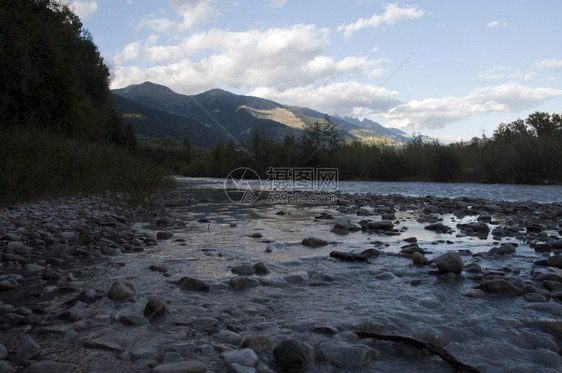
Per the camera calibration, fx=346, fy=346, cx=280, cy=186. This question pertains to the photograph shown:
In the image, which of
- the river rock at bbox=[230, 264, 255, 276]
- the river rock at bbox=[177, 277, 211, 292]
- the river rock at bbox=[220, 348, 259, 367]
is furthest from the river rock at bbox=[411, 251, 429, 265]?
the river rock at bbox=[220, 348, 259, 367]

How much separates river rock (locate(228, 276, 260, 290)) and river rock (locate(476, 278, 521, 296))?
2371 millimetres

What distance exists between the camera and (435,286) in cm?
372

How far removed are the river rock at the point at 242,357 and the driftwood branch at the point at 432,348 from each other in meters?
0.82

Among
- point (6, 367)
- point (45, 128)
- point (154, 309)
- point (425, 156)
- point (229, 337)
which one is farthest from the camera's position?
point (425, 156)

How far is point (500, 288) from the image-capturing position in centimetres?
347

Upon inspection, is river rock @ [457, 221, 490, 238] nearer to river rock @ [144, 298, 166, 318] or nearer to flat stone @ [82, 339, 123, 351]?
river rock @ [144, 298, 166, 318]

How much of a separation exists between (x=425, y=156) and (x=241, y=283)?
38.8 m

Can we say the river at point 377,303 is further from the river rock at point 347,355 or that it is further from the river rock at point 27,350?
the river rock at point 27,350

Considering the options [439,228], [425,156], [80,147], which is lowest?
[439,228]

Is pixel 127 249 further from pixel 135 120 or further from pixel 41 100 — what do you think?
pixel 135 120

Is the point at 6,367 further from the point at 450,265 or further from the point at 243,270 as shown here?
the point at 450,265

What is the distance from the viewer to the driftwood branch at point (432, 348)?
2.03 metres

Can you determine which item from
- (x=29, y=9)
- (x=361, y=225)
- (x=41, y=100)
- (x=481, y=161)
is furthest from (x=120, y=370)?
(x=481, y=161)

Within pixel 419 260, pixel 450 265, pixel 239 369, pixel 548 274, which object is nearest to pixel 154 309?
pixel 239 369
